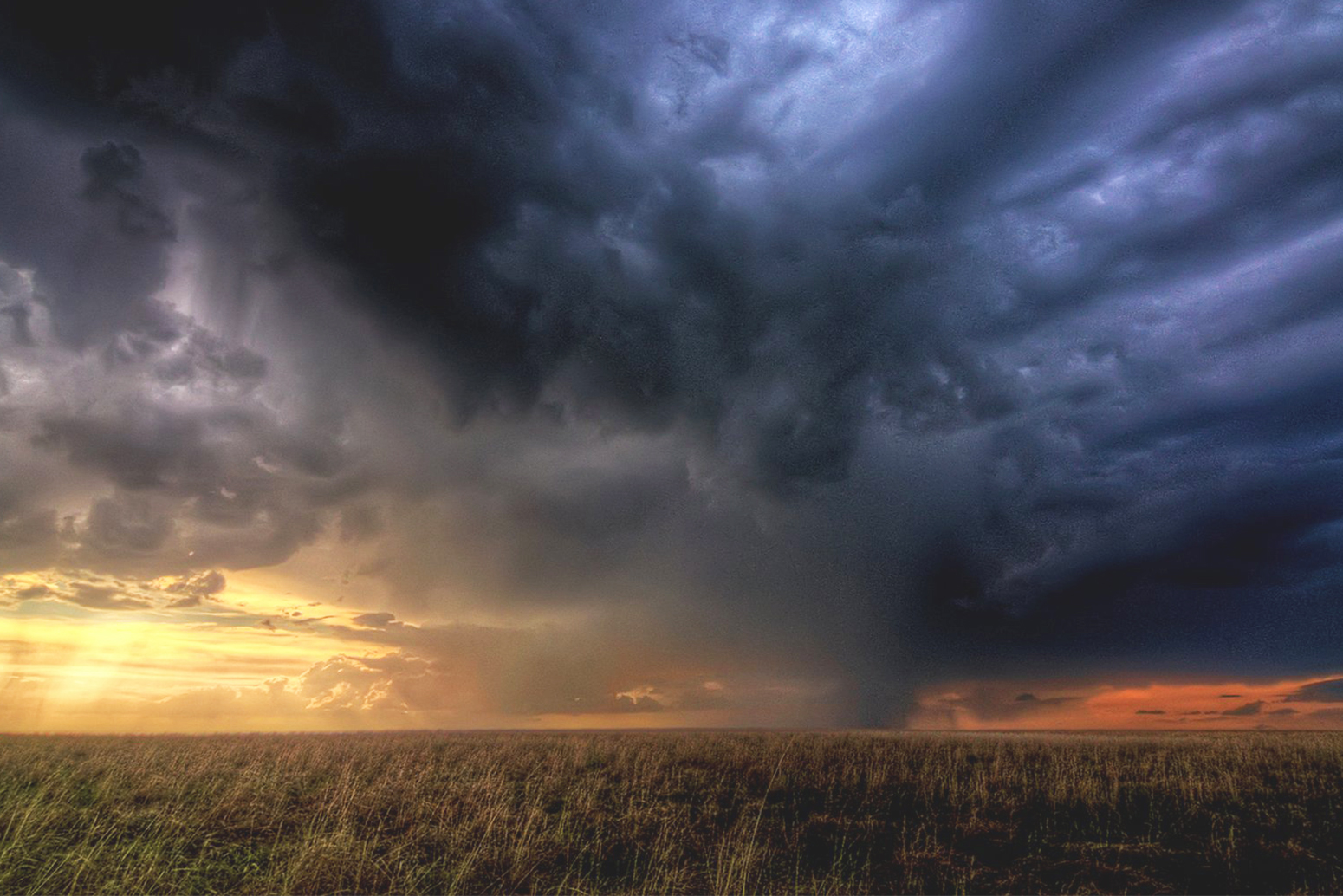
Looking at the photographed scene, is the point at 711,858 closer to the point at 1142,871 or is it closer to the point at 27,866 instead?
the point at 1142,871

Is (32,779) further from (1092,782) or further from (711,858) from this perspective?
(1092,782)

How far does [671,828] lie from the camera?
46.6 feet

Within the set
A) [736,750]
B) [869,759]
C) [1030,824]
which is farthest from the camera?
[736,750]

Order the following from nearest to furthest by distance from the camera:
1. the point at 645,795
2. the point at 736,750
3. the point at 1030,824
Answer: the point at 1030,824
the point at 645,795
the point at 736,750

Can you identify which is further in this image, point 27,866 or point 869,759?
point 869,759

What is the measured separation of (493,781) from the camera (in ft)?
62.9

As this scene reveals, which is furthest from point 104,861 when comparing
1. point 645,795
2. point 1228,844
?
point 1228,844

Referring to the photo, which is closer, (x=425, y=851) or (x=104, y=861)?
(x=104, y=861)

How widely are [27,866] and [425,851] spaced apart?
236 inches

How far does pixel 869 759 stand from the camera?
2488 cm

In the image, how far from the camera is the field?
1102 cm

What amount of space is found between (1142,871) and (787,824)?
6.34m

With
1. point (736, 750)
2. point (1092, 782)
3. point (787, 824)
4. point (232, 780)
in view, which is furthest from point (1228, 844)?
point (232, 780)

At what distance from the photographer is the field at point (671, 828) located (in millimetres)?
11023
